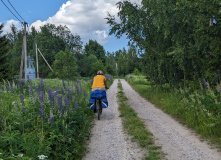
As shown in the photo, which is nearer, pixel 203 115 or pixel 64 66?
pixel 203 115

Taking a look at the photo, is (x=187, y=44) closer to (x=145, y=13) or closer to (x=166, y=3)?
(x=166, y=3)

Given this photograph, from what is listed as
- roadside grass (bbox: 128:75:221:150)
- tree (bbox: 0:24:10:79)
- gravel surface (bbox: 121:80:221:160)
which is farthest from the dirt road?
tree (bbox: 0:24:10:79)

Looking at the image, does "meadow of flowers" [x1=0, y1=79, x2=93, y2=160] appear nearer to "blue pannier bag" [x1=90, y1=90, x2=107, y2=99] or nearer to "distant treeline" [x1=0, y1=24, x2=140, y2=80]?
"blue pannier bag" [x1=90, y1=90, x2=107, y2=99]

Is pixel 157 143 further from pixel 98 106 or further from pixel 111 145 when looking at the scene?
pixel 98 106

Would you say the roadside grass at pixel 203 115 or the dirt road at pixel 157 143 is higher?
the roadside grass at pixel 203 115

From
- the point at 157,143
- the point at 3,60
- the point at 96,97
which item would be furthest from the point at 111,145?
the point at 3,60

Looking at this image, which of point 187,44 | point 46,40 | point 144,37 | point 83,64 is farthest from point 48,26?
point 187,44

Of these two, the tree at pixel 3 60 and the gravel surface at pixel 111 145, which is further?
the tree at pixel 3 60

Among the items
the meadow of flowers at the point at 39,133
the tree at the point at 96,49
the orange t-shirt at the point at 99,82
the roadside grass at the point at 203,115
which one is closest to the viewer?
the meadow of flowers at the point at 39,133

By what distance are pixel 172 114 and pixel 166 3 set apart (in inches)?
236

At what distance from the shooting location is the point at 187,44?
1098cm

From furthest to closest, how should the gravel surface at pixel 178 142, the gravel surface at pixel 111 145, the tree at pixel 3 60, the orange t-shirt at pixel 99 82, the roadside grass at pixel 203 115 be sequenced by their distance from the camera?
the tree at pixel 3 60
the orange t-shirt at pixel 99 82
the roadside grass at pixel 203 115
the gravel surface at pixel 111 145
the gravel surface at pixel 178 142

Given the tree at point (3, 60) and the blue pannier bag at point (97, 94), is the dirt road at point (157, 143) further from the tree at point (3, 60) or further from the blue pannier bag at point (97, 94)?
the tree at point (3, 60)

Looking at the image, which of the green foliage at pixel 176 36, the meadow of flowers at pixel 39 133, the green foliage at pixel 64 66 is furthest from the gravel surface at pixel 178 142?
the green foliage at pixel 64 66
